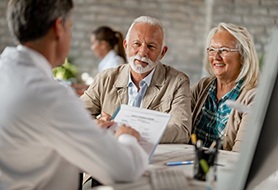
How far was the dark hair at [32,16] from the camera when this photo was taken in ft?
4.65

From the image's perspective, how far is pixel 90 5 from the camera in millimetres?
6496

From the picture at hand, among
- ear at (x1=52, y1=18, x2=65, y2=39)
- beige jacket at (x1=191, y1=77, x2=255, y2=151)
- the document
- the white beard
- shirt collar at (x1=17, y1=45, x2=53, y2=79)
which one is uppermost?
ear at (x1=52, y1=18, x2=65, y2=39)

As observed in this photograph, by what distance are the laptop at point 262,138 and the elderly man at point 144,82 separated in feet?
3.27

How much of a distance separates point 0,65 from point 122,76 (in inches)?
44.8

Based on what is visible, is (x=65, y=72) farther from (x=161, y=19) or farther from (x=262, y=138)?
(x=262, y=138)

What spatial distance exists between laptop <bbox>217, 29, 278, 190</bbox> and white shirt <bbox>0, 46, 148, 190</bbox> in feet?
0.98

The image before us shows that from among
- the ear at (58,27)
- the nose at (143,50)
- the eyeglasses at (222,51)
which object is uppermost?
the ear at (58,27)

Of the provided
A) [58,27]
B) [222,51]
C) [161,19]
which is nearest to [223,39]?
[222,51]

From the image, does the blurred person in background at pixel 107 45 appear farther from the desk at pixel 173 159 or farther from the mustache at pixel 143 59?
the desk at pixel 173 159

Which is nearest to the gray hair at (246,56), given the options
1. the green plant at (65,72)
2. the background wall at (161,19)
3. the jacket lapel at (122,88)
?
the jacket lapel at (122,88)

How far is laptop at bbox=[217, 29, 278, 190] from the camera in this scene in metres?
1.25

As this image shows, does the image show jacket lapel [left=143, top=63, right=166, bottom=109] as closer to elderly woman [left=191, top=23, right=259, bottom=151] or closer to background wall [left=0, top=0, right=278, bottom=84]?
elderly woman [left=191, top=23, right=259, bottom=151]

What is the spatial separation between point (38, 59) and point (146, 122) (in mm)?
523

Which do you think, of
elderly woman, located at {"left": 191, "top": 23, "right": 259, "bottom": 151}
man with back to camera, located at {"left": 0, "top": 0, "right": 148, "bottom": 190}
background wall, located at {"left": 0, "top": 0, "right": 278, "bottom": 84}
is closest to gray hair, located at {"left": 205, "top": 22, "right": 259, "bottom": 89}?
elderly woman, located at {"left": 191, "top": 23, "right": 259, "bottom": 151}
